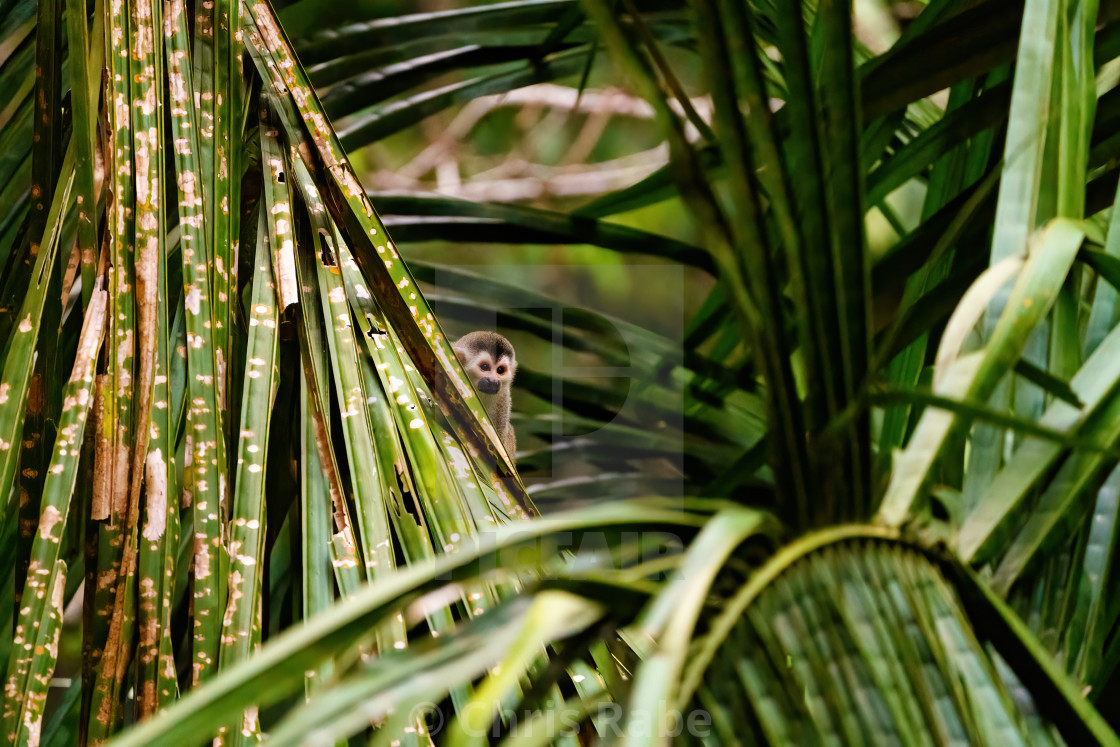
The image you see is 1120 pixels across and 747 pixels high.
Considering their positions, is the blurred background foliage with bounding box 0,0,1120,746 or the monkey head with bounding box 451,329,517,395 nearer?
the blurred background foliage with bounding box 0,0,1120,746

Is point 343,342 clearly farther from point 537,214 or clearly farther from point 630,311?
point 630,311

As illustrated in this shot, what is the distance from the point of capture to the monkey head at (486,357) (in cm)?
183

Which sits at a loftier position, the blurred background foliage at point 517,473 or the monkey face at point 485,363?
the monkey face at point 485,363

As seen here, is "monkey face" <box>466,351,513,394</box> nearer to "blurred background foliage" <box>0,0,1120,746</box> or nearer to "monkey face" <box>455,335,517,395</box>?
"monkey face" <box>455,335,517,395</box>

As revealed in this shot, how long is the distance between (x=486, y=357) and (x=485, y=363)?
1cm

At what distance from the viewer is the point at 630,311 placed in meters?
2.79

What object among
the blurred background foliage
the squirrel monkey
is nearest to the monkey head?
the squirrel monkey

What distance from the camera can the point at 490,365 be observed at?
189 centimetres

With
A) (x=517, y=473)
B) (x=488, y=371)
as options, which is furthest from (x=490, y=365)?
(x=517, y=473)

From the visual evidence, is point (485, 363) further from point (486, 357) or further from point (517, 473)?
point (517, 473)

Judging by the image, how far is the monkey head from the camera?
1.83m

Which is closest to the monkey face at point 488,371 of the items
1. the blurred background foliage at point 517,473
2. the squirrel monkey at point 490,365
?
the squirrel monkey at point 490,365

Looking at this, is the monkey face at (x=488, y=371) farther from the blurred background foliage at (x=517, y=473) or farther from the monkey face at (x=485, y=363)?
the blurred background foliage at (x=517, y=473)

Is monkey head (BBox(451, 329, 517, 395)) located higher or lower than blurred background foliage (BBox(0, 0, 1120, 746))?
higher
